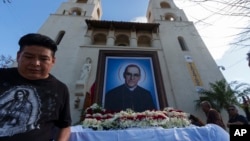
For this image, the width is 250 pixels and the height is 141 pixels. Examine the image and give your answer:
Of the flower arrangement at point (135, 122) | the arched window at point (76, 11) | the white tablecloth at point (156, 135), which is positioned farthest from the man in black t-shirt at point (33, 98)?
the arched window at point (76, 11)

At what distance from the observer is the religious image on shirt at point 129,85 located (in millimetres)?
7473

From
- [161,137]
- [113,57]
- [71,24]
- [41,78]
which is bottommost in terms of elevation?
[161,137]

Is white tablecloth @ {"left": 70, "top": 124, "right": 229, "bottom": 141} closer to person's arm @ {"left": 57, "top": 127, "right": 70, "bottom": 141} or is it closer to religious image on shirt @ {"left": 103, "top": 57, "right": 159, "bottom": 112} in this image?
person's arm @ {"left": 57, "top": 127, "right": 70, "bottom": 141}

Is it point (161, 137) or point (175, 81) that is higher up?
point (175, 81)

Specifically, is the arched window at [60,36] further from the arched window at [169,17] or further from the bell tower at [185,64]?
the arched window at [169,17]

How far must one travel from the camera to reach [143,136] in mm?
3275

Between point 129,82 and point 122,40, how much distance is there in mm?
5571

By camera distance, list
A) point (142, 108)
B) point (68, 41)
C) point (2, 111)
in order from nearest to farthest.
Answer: point (2, 111) → point (142, 108) → point (68, 41)

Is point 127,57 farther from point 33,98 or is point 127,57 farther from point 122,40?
point 33,98

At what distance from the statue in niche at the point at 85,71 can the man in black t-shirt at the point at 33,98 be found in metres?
6.94

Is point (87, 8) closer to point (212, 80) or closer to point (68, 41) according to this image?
point (68, 41)

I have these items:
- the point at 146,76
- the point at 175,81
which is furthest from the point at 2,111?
the point at 175,81

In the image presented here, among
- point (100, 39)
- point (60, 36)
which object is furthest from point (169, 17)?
point (60, 36)

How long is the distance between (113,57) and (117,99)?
2443 millimetres
